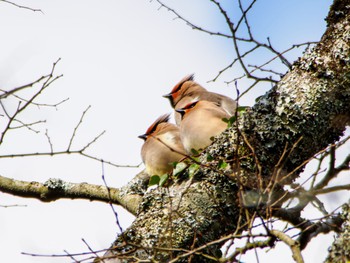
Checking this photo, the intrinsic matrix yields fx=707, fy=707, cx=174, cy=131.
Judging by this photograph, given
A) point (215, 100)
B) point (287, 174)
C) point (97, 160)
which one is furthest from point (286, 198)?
point (215, 100)

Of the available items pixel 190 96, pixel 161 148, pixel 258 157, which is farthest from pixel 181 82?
pixel 258 157

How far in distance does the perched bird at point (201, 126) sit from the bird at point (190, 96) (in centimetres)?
47

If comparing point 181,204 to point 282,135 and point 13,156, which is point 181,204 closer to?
point 282,135

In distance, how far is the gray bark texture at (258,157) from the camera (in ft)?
12.3

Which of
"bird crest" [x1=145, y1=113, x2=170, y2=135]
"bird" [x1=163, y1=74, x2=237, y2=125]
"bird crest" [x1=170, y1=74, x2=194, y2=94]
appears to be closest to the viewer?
"bird" [x1=163, y1=74, x2=237, y2=125]

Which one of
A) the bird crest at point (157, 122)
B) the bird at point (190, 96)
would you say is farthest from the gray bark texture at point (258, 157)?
the bird crest at point (157, 122)

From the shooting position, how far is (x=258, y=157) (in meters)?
3.90

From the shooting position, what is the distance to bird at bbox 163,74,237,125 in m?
7.11

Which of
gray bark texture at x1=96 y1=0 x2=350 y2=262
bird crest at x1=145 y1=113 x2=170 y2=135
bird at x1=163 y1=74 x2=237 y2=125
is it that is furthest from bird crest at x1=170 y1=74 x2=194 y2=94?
gray bark texture at x1=96 y1=0 x2=350 y2=262

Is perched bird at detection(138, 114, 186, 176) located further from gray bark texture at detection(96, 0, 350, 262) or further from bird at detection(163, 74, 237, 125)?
gray bark texture at detection(96, 0, 350, 262)

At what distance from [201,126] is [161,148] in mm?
657

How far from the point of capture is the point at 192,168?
4.14 metres

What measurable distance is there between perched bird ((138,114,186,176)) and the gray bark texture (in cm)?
188

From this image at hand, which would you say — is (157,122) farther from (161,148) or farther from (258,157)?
(258,157)
